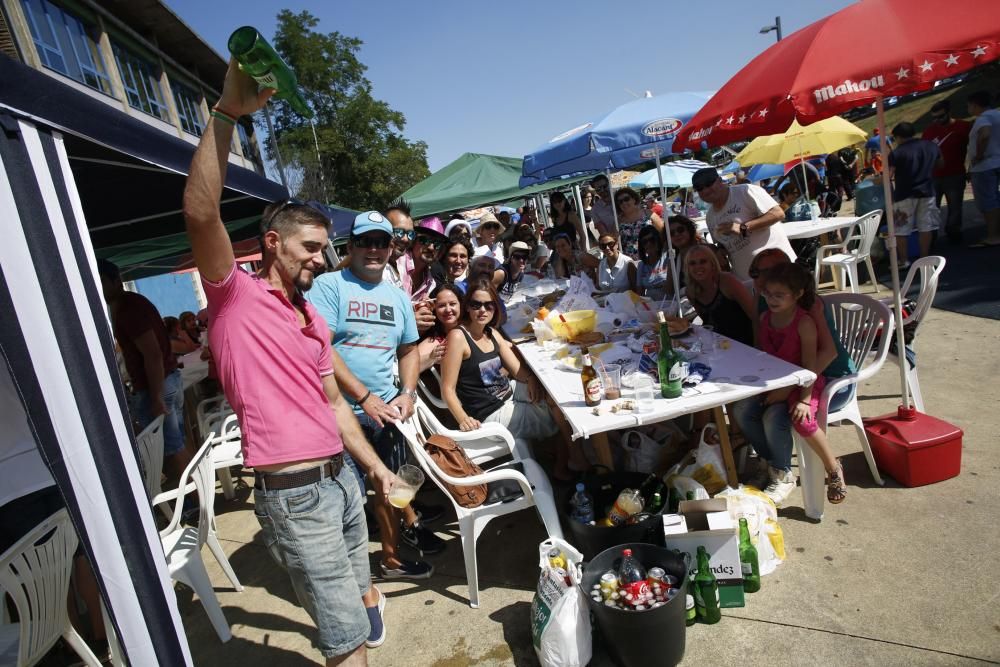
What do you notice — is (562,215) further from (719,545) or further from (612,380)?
(719,545)

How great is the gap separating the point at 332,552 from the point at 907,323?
361 centimetres

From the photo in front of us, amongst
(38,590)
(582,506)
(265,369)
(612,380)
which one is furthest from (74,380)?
(612,380)

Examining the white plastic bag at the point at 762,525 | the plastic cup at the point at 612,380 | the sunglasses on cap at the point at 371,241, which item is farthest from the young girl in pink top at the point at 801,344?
the sunglasses on cap at the point at 371,241

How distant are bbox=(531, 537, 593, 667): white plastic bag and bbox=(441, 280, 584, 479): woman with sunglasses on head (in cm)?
128

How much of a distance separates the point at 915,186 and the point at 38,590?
8908 millimetres

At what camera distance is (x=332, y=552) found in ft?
6.05

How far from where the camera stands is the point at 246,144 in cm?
2723

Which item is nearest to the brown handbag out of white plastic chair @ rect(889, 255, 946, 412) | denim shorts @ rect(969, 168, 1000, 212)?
white plastic chair @ rect(889, 255, 946, 412)

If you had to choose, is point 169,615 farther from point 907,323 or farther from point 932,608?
point 907,323

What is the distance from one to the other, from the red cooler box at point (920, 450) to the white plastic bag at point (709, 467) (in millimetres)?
968

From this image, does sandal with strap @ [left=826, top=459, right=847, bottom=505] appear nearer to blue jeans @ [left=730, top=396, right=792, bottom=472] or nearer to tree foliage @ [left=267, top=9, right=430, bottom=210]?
blue jeans @ [left=730, top=396, right=792, bottom=472]

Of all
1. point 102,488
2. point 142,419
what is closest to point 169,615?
point 102,488

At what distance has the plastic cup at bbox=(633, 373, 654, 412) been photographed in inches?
102

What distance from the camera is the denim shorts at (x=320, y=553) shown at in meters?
1.78
